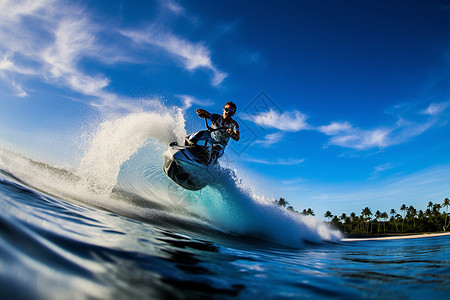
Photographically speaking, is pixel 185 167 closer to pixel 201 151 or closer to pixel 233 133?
pixel 201 151

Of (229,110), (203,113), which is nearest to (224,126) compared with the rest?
(229,110)

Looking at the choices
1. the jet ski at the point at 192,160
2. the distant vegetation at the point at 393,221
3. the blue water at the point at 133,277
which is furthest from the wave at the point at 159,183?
the distant vegetation at the point at 393,221

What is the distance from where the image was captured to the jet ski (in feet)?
24.9

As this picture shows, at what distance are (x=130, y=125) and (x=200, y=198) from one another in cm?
430

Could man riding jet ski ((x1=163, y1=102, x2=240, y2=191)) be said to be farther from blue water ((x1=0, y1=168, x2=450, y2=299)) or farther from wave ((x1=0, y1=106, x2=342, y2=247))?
blue water ((x1=0, y1=168, x2=450, y2=299))

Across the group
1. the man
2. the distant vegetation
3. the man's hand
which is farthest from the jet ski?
the distant vegetation

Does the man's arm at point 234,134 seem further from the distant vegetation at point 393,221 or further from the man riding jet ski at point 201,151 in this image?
the distant vegetation at point 393,221

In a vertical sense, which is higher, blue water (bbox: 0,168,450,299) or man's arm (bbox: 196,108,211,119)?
man's arm (bbox: 196,108,211,119)

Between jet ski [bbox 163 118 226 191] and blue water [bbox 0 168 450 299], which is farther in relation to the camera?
jet ski [bbox 163 118 226 191]

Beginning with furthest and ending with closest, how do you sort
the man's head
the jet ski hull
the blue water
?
the man's head < the jet ski hull < the blue water

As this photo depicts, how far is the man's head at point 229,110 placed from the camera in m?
8.10

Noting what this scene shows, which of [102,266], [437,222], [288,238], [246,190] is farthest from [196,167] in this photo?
[437,222]

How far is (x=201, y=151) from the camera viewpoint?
26.3ft

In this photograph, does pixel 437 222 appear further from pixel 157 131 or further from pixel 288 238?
pixel 157 131
